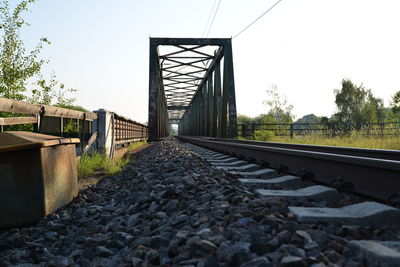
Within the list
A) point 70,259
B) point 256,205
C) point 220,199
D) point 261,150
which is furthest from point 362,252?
point 261,150

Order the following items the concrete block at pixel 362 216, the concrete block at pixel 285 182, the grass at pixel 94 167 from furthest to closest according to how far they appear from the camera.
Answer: the grass at pixel 94 167
the concrete block at pixel 285 182
the concrete block at pixel 362 216

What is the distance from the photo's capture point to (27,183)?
8.34 feet

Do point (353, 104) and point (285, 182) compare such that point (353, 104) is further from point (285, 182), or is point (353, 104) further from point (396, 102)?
point (285, 182)

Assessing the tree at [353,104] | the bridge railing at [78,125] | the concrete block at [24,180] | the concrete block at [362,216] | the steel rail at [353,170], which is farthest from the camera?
the tree at [353,104]

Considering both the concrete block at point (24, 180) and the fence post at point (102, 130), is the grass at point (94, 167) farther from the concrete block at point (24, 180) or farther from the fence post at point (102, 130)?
the concrete block at point (24, 180)

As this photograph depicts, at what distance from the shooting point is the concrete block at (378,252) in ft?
3.77

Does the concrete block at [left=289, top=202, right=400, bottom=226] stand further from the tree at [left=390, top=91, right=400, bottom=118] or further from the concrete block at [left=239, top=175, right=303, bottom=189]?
the tree at [left=390, top=91, right=400, bottom=118]

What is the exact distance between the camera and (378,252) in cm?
120

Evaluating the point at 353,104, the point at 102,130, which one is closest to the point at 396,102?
the point at 353,104

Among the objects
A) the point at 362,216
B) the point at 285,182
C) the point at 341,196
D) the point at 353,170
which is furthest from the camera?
the point at 285,182

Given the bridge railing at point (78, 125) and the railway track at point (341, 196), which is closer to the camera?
the railway track at point (341, 196)

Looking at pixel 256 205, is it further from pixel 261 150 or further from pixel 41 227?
pixel 261 150

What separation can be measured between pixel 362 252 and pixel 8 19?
1545 centimetres

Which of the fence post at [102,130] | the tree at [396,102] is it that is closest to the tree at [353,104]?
the tree at [396,102]
